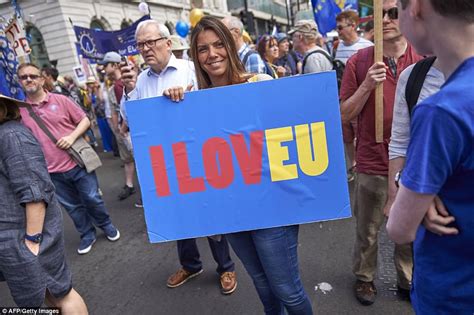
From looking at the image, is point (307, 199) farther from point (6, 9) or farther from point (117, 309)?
point (6, 9)

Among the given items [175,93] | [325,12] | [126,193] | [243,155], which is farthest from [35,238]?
[325,12]

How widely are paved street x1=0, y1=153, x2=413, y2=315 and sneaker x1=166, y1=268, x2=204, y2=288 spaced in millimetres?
47

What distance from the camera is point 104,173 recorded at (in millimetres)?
6680

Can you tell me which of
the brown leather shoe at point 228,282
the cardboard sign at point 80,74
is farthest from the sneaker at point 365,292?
the cardboard sign at point 80,74

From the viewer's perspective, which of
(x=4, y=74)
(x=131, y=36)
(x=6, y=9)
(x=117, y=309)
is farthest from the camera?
(x=6, y=9)

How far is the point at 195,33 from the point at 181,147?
0.62 m

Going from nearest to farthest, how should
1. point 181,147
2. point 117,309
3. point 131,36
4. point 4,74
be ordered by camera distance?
point 181,147 < point 4,74 < point 117,309 < point 131,36

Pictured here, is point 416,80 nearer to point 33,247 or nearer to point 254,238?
point 254,238

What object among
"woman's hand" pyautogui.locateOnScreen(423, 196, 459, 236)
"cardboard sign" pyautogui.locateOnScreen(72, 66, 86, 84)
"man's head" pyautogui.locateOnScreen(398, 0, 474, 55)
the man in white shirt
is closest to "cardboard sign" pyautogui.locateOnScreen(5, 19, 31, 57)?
the man in white shirt

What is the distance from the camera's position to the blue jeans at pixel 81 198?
351 centimetres

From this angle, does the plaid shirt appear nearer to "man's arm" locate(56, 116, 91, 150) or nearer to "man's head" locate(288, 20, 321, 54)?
"man's head" locate(288, 20, 321, 54)

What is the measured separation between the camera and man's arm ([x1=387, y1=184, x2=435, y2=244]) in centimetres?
86

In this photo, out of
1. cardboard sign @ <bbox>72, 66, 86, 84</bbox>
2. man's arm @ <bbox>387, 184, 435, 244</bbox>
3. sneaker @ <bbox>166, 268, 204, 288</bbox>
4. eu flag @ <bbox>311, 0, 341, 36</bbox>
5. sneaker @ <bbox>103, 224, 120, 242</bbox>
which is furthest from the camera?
cardboard sign @ <bbox>72, 66, 86, 84</bbox>

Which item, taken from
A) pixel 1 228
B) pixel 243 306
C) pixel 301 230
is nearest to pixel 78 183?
pixel 1 228
